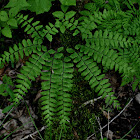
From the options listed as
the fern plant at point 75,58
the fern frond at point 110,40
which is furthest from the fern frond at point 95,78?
the fern frond at point 110,40

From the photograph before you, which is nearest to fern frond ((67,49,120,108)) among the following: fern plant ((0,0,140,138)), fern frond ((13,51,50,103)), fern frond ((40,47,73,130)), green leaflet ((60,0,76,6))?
fern plant ((0,0,140,138))

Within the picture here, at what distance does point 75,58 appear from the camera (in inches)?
105

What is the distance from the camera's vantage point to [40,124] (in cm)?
283

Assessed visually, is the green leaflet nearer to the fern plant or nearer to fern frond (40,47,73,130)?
the fern plant

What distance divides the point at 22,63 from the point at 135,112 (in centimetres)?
258

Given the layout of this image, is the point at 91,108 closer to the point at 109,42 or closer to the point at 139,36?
the point at 109,42

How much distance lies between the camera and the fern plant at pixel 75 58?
2477 millimetres

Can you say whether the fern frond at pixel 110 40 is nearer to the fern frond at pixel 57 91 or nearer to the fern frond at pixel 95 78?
the fern frond at pixel 95 78

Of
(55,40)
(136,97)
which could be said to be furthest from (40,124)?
(136,97)

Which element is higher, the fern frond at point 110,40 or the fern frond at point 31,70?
the fern frond at point 110,40

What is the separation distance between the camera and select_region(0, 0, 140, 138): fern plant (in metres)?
2.48

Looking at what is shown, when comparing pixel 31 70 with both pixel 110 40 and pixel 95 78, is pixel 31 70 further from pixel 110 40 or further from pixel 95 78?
pixel 110 40

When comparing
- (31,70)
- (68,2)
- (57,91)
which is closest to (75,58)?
(57,91)

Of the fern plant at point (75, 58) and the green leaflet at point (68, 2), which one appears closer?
the fern plant at point (75, 58)
